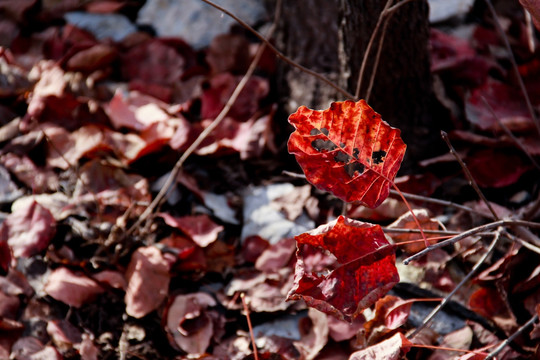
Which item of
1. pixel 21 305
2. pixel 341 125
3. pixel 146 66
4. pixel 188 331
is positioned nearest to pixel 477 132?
pixel 341 125

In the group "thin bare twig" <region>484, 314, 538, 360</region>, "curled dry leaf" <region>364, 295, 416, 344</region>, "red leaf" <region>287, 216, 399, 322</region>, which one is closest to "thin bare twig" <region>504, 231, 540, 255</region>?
"thin bare twig" <region>484, 314, 538, 360</region>

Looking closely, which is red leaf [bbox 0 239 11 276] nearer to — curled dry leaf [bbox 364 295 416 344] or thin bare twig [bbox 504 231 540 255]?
curled dry leaf [bbox 364 295 416 344]

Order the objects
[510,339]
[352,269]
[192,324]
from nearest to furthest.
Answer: [352,269] < [510,339] < [192,324]

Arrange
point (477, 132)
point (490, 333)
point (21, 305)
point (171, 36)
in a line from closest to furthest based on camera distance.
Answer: point (490, 333), point (21, 305), point (477, 132), point (171, 36)

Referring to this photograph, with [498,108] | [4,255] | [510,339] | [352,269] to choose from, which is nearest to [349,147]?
[352,269]

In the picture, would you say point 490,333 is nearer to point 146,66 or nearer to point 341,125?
point 341,125

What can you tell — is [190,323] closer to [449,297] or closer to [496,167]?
[449,297]

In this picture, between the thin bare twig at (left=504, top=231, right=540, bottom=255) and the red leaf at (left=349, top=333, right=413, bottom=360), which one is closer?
the red leaf at (left=349, top=333, right=413, bottom=360)
